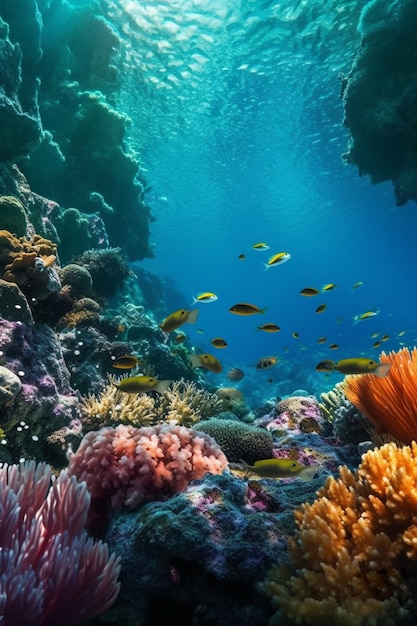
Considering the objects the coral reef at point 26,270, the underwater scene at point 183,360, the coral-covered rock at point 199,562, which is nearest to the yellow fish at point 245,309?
the underwater scene at point 183,360

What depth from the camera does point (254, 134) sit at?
27922 millimetres

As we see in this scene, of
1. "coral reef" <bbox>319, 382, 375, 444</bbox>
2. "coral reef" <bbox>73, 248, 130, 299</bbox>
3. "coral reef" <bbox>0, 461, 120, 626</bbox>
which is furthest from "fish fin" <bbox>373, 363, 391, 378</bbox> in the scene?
"coral reef" <bbox>73, 248, 130, 299</bbox>

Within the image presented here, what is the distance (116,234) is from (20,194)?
1119 cm

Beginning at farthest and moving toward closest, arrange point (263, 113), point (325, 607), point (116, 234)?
point (263, 113), point (116, 234), point (325, 607)

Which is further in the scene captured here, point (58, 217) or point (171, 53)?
point (171, 53)

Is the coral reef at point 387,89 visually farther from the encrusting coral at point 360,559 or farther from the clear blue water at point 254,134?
the encrusting coral at point 360,559

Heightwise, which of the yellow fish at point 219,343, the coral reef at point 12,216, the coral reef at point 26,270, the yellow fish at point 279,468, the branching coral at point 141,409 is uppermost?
the coral reef at point 12,216

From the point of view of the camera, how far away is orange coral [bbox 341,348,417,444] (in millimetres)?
3324

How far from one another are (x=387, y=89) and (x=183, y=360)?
1254cm

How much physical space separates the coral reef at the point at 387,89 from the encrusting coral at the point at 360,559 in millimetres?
15178

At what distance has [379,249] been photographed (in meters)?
66.3

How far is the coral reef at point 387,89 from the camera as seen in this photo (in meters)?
13.0

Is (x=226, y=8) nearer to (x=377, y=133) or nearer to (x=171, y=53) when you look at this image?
(x=171, y=53)

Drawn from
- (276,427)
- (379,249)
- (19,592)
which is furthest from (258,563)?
(379,249)
